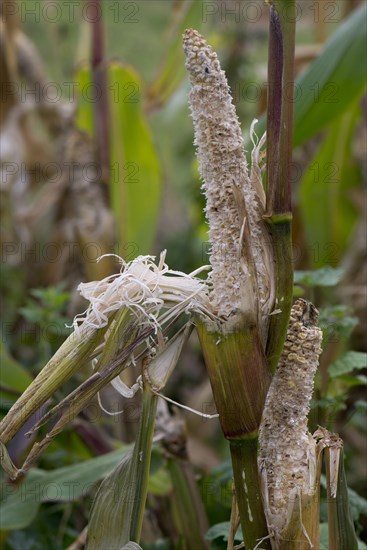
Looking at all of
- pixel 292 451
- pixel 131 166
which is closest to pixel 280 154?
pixel 292 451

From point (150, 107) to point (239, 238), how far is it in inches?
55.3

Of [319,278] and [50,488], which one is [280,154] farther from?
[50,488]

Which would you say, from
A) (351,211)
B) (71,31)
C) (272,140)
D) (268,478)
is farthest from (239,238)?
(71,31)

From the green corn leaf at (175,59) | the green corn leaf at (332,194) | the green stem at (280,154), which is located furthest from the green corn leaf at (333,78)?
the green corn leaf at (175,59)

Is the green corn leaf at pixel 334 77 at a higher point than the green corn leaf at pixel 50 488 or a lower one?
higher

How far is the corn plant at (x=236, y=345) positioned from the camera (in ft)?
1.69

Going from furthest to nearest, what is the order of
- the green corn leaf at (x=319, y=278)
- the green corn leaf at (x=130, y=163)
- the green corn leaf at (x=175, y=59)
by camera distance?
1. the green corn leaf at (x=175, y=59)
2. the green corn leaf at (x=130, y=163)
3. the green corn leaf at (x=319, y=278)

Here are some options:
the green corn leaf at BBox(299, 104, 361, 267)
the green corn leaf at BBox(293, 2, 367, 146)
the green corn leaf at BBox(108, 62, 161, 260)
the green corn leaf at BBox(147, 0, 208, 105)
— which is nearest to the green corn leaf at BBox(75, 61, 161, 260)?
the green corn leaf at BBox(108, 62, 161, 260)

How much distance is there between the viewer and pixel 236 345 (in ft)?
1.71

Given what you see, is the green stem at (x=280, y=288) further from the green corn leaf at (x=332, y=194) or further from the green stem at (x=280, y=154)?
the green corn leaf at (x=332, y=194)

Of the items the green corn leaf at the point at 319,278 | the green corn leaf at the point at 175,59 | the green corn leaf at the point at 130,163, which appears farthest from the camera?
the green corn leaf at the point at 175,59

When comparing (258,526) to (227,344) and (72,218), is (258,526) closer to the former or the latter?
(227,344)

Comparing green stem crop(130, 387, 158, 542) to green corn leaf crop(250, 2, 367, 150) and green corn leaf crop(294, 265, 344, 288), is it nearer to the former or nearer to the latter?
green corn leaf crop(294, 265, 344, 288)

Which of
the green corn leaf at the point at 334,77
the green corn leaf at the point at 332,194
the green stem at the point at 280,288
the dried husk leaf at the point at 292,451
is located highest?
the green corn leaf at the point at 334,77
